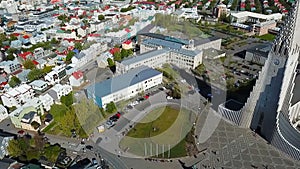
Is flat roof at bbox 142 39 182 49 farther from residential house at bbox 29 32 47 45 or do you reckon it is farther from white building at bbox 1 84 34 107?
white building at bbox 1 84 34 107

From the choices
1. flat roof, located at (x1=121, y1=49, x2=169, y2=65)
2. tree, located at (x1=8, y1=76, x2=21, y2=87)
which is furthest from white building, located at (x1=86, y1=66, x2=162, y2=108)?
tree, located at (x1=8, y1=76, x2=21, y2=87)

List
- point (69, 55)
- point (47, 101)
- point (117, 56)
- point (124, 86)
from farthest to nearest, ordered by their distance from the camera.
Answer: point (69, 55) → point (117, 56) → point (124, 86) → point (47, 101)

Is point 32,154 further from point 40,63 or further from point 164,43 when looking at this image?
point 164,43

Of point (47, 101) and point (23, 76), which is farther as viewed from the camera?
point (23, 76)

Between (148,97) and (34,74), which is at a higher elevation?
(34,74)

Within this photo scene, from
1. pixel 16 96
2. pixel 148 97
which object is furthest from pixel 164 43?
pixel 16 96

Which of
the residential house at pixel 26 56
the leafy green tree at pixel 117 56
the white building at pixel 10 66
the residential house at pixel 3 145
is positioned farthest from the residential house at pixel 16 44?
the residential house at pixel 3 145
